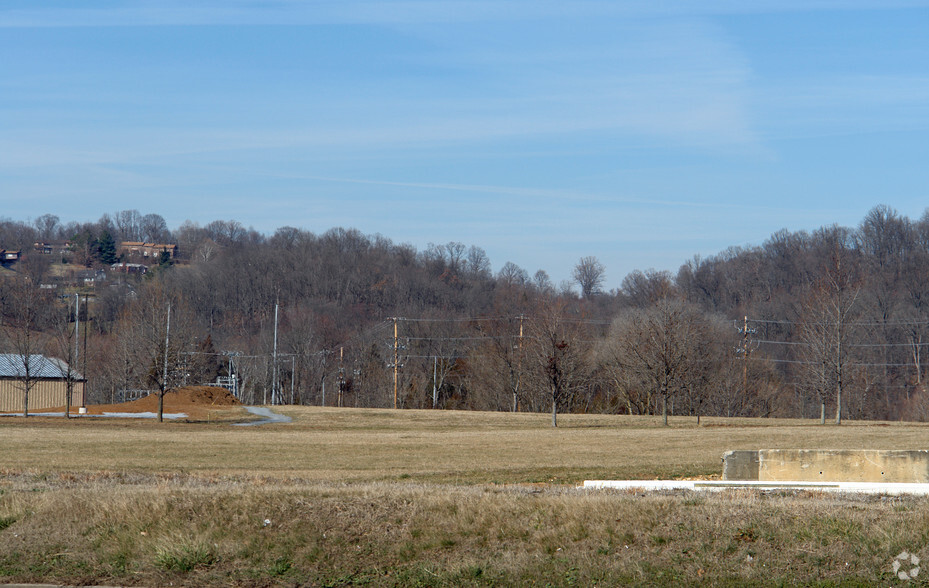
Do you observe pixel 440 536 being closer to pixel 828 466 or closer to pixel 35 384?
pixel 828 466

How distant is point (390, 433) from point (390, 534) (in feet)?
97.9

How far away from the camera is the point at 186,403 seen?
64438 mm

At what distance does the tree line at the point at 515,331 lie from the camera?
52.8 metres

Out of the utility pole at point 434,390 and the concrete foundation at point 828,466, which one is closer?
the concrete foundation at point 828,466

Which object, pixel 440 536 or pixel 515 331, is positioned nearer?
pixel 440 536

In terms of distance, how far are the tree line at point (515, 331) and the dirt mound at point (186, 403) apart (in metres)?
1.64

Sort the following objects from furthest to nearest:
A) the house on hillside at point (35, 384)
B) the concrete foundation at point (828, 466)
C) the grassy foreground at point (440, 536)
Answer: the house on hillside at point (35, 384)
the concrete foundation at point (828, 466)
the grassy foreground at point (440, 536)

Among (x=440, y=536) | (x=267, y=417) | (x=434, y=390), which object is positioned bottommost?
(x=434, y=390)

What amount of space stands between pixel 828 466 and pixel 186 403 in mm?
55448

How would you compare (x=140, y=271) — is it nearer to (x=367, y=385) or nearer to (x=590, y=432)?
(x=367, y=385)

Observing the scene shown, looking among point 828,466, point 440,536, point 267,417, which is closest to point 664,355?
point 267,417

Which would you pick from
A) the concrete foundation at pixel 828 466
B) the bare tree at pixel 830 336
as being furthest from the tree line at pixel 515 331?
the concrete foundation at pixel 828 466

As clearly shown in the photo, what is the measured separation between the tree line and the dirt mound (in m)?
1.64

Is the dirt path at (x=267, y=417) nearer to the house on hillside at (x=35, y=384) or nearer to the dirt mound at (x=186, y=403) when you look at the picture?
the dirt mound at (x=186, y=403)
